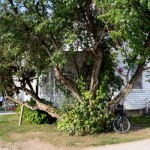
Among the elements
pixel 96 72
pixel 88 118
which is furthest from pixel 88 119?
pixel 96 72

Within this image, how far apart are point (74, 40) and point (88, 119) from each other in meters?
2.98

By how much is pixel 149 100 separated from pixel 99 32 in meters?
8.58

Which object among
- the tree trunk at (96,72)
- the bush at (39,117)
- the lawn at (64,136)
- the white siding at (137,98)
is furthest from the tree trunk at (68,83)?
the white siding at (137,98)

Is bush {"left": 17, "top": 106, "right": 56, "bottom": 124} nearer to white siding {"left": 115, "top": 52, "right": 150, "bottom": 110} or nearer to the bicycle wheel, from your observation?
the bicycle wheel

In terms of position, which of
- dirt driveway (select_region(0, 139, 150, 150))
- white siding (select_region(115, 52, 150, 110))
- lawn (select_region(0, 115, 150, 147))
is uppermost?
white siding (select_region(115, 52, 150, 110))

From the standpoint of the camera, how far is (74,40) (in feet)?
38.9

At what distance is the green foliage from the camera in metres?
12.6

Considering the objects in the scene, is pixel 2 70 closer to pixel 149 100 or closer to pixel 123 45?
pixel 123 45

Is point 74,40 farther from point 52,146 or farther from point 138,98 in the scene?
point 138,98

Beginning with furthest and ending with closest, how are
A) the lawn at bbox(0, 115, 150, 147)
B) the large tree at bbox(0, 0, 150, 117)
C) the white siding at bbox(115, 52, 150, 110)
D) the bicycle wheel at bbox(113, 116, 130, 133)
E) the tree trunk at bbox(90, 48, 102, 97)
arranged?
the white siding at bbox(115, 52, 150, 110)
the tree trunk at bbox(90, 48, 102, 97)
the bicycle wheel at bbox(113, 116, 130, 133)
the lawn at bbox(0, 115, 150, 147)
the large tree at bbox(0, 0, 150, 117)

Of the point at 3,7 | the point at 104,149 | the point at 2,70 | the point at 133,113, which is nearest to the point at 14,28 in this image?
the point at 3,7

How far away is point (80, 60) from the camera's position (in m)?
15.4

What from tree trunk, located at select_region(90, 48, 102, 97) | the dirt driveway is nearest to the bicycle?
tree trunk, located at select_region(90, 48, 102, 97)

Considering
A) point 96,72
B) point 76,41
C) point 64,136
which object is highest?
point 76,41
